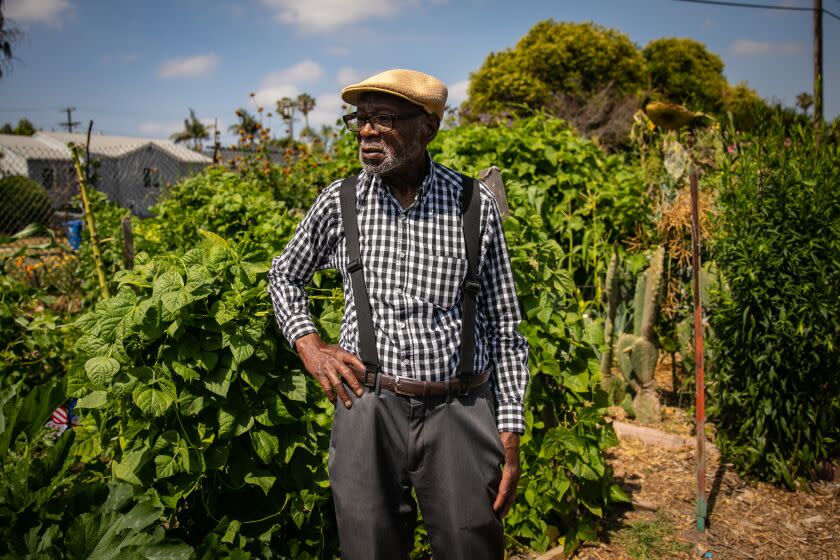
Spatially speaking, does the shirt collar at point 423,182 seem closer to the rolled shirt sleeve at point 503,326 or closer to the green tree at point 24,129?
the rolled shirt sleeve at point 503,326

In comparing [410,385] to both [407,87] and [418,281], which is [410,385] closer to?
[418,281]

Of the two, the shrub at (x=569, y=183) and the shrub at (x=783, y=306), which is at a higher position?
the shrub at (x=569, y=183)

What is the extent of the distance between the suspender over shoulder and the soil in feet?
5.80

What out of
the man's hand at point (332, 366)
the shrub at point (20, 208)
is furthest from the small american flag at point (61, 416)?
the shrub at point (20, 208)

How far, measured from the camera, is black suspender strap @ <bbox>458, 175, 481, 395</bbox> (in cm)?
192

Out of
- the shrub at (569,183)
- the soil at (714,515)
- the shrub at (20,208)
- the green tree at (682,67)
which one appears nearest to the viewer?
the soil at (714,515)

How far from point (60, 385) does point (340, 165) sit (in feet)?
15.5

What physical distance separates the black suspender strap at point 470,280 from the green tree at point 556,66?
947 inches

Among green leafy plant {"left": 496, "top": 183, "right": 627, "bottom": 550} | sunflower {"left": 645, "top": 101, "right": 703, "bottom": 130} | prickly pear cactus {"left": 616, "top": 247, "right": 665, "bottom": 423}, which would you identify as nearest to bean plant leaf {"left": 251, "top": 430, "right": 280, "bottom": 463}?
green leafy plant {"left": 496, "top": 183, "right": 627, "bottom": 550}

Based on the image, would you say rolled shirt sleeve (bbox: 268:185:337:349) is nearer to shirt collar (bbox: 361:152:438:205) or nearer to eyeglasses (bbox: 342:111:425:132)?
shirt collar (bbox: 361:152:438:205)

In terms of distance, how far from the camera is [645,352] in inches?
185

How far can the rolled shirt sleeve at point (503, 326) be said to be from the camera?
2.05 meters

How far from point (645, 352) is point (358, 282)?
132 inches

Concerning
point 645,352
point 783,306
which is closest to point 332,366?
point 783,306
